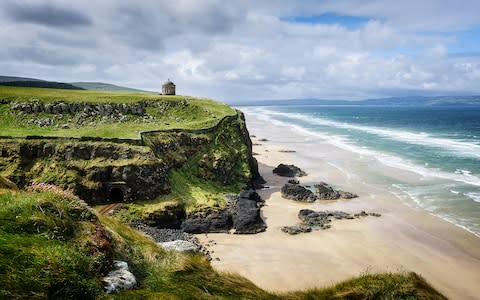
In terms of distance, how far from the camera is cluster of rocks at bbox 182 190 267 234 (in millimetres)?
35531

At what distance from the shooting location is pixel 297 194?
45750 mm

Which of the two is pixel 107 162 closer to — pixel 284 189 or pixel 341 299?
pixel 284 189

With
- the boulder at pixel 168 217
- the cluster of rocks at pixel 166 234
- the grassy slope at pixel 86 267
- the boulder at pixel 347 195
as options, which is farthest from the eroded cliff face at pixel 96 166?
the grassy slope at pixel 86 267

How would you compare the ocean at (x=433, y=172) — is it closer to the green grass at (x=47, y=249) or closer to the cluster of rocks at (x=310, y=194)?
the cluster of rocks at (x=310, y=194)

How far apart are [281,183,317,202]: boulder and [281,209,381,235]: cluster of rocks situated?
14.8 ft

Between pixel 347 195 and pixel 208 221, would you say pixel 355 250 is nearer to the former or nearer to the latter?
pixel 208 221

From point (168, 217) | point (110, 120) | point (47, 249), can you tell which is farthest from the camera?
point (110, 120)

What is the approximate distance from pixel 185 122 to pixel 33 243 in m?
46.2

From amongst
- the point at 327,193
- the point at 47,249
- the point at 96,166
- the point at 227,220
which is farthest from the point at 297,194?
the point at 47,249

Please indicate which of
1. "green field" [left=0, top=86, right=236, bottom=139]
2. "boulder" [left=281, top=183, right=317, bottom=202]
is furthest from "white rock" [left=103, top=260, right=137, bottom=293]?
"boulder" [left=281, top=183, right=317, bottom=202]

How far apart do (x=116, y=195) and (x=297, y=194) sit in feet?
67.1

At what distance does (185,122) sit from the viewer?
54438 mm

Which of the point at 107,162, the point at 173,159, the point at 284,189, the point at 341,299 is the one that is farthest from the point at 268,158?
the point at 341,299

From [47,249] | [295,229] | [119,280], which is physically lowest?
[295,229]
